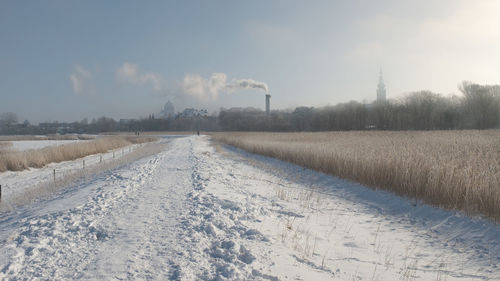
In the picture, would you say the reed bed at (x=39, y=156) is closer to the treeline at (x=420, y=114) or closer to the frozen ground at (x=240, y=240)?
the frozen ground at (x=240, y=240)

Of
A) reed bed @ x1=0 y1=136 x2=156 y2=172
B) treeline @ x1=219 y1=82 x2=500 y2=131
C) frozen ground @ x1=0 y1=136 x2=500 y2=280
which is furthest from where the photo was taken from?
treeline @ x1=219 y1=82 x2=500 y2=131

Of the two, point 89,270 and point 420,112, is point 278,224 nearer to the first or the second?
point 89,270

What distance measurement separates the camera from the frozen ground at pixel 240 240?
3.83 metres

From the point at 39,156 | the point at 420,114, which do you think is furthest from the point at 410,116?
the point at 39,156

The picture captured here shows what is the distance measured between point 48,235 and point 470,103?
60.0 m

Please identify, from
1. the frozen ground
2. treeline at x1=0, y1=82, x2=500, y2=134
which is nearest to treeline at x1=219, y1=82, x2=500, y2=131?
treeline at x1=0, y1=82, x2=500, y2=134

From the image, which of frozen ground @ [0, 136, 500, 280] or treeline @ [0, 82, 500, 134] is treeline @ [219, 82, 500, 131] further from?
frozen ground @ [0, 136, 500, 280]

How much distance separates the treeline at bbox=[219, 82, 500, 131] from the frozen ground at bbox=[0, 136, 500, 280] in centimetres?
5168

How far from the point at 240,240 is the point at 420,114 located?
203 ft

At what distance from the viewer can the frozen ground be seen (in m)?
3.83

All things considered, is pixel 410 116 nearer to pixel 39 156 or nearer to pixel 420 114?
pixel 420 114

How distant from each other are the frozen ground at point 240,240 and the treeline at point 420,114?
51.7 metres

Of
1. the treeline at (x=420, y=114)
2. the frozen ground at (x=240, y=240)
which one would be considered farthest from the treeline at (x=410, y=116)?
the frozen ground at (x=240, y=240)

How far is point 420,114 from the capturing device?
56562 mm
